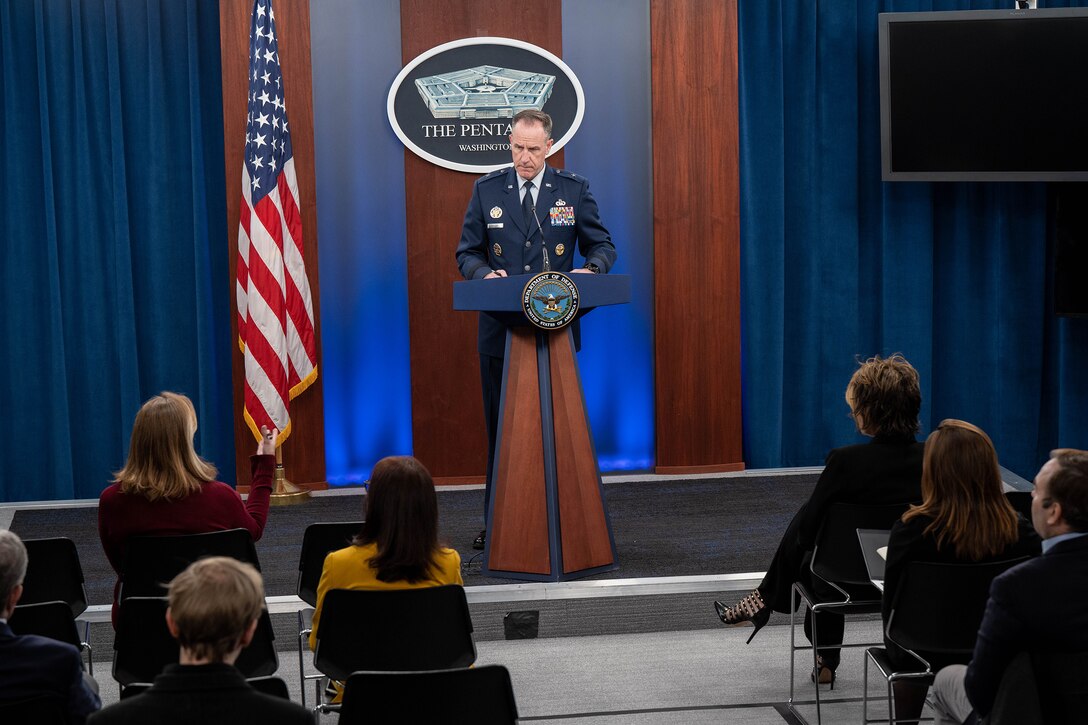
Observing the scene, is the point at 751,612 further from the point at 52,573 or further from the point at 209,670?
the point at 209,670

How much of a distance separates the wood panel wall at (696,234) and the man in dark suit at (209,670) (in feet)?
16.0

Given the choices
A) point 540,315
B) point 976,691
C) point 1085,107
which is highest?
point 1085,107

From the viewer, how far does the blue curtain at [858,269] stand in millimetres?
6875

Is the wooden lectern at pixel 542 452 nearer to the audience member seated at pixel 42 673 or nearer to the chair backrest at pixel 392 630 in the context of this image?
the chair backrest at pixel 392 630

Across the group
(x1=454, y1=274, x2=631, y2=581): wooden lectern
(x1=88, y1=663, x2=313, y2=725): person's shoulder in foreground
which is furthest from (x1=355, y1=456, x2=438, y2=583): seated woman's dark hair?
(x1=454, y1=274, x2=631, y2=581): wooden lectern

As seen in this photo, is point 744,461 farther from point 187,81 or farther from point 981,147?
point 187,81

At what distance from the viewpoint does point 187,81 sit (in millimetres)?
6465

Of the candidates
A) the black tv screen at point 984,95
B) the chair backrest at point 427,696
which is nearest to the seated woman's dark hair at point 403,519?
the chair backrest at point 427,696

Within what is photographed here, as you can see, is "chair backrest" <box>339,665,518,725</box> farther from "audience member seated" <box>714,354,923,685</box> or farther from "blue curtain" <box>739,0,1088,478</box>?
"blue curtain" <box>739,0,1088,478</box>

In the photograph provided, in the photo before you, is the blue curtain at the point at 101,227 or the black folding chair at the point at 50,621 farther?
the blue curtain at the point at 101,227

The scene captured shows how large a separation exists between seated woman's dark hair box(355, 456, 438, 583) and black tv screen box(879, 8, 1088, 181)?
459 cm

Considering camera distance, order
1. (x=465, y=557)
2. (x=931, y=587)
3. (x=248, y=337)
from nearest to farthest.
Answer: (x=931, y=587) → (x=465, y=557) → (x=248, y=337)

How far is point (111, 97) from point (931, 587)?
16.9 feet

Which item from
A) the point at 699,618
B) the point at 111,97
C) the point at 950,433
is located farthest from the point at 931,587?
the point at 111,97
